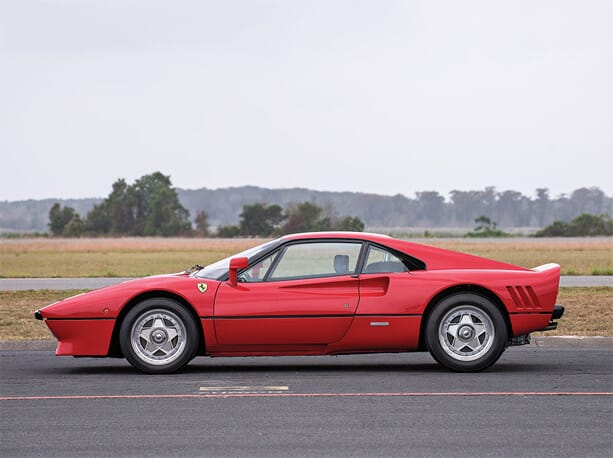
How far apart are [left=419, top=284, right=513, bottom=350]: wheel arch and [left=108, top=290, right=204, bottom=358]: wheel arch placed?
2079 millimetres

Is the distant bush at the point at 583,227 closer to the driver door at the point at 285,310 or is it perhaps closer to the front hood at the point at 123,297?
the driver door at the point at 285,310

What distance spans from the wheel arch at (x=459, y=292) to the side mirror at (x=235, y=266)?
1760mm

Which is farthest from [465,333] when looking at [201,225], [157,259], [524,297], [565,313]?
[201,225]

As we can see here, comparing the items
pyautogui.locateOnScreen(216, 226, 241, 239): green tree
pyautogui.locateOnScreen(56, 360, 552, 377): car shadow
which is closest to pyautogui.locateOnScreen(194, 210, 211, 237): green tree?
pyautogui.locateOnScreen(216, 226, 241, 239): green tree

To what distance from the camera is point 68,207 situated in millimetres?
127562

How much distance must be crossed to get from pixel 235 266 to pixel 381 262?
143cm

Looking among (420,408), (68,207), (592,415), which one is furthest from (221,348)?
(68,207)

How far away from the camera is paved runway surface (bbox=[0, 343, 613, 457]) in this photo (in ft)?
22.2

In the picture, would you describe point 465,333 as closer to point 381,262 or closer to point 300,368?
point 381,262

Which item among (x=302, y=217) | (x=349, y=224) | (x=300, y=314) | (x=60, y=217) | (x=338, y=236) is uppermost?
(x=60, y=217)

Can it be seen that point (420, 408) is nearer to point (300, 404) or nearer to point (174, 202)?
point (300, 404)

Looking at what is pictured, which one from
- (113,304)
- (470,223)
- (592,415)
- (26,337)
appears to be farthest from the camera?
(470,223)

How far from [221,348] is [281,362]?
135cm

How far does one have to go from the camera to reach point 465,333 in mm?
10234
